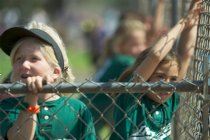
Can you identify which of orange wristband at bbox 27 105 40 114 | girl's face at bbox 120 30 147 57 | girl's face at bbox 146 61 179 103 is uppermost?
girl's face at bbox 120 30 147 57

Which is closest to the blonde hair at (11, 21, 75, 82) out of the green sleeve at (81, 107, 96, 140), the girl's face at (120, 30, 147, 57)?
the green sleeve at (81, 107, 96, 140)

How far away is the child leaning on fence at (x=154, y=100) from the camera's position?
5.59 m

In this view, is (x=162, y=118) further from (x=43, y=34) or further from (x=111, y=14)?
(x=111, y=14)

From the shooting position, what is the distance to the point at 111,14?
116 feet

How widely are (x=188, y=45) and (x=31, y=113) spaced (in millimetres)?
1927

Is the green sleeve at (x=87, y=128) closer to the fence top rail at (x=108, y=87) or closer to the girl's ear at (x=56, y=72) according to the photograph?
the girl's ear at (x=56, y=72)

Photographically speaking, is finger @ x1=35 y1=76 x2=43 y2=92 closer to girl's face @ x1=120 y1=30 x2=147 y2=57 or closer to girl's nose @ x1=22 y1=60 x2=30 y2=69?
girl's nose @ x1=22 y1=60 x2=30 y2=69

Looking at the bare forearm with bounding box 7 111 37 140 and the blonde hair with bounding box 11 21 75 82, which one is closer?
the bare forearm with bounding box 7 111 37 140

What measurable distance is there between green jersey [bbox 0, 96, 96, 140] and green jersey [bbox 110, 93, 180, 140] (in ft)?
0.82

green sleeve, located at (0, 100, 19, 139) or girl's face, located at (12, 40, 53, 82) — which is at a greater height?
girl's face, located at (12, 40, 53, 82)

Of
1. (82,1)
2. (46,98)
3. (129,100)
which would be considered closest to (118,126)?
(129,100)

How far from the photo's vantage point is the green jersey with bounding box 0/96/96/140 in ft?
17.2

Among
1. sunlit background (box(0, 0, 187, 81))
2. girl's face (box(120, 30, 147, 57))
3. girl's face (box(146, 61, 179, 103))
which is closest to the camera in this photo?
girl's face (box(146, 61, 179, 103))

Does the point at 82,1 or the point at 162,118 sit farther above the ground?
the point at 82,1
